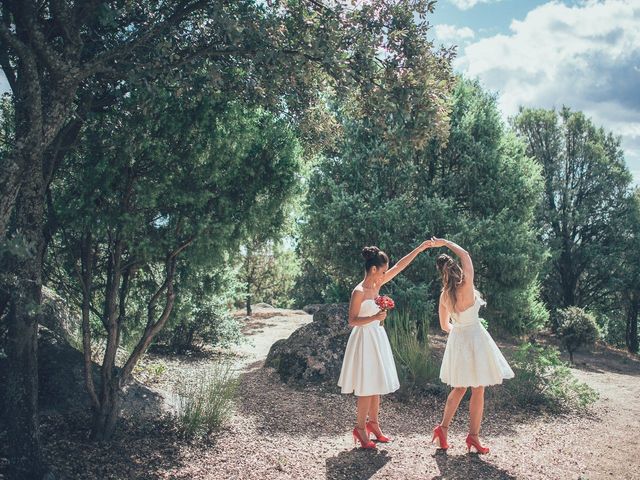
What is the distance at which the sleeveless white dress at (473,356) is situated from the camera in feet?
18.8

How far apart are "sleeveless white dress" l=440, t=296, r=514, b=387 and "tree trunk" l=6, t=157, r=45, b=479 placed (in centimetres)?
408

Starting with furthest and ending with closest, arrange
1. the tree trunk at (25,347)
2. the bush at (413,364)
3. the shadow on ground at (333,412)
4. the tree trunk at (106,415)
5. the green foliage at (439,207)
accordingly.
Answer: the green foliage at (439,207), the bush at (413,364), the shadow on ground at (333,412), the tree trunk at (106,415), the tree trunk at (25,347)

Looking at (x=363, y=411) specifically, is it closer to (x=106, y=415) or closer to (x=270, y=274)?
(x=106, y=415)

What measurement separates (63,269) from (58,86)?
281 cm

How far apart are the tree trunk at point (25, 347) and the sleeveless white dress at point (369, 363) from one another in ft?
9.97

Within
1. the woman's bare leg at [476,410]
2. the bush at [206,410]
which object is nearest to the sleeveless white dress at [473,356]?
the woman's bare leg at [476,410]

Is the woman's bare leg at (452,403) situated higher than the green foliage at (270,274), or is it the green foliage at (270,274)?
the green foliage at (270,274)

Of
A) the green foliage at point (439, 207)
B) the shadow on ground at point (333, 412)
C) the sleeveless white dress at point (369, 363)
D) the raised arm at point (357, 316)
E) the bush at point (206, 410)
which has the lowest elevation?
the shadow on ground at point (333, 412)

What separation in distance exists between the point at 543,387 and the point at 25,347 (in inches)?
307

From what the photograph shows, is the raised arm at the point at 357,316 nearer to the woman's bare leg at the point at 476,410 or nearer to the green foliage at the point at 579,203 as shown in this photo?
the woman's bare leg at the point at 476,410

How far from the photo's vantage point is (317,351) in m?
9.57

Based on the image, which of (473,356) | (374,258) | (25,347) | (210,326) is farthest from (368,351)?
(210,326)

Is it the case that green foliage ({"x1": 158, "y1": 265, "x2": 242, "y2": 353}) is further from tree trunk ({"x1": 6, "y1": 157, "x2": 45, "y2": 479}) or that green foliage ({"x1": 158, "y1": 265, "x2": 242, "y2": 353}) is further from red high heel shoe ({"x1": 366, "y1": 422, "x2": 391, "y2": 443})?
tree trunk ({"x1": 6, "y1": 157, "x2": 45, "y2": 479})

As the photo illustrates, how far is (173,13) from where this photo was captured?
535 cm
